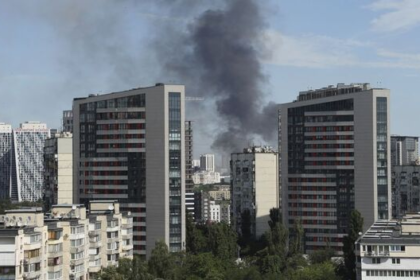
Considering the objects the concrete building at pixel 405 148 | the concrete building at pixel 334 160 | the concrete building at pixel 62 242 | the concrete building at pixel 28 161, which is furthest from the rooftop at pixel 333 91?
the concrete building at pixel 28 161

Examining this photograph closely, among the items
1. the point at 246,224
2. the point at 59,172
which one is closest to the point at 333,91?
the point at 246,224

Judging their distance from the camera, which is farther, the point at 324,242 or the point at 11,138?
the point at 11,138

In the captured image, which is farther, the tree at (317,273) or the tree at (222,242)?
the tree at (222,242)

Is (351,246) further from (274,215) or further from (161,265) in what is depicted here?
(274,215)

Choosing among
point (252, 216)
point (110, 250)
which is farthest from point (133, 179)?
point (252, 216)

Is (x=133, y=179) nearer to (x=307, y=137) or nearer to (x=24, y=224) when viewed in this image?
(x=307, y=137)

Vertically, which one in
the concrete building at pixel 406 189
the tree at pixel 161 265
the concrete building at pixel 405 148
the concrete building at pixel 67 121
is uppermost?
the concrete building at pixel 67 121

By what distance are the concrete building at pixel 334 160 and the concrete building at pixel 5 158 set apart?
93.9 m

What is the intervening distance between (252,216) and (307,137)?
1159cm

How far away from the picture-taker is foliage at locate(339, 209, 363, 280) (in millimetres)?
47344

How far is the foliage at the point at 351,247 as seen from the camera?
155 feet

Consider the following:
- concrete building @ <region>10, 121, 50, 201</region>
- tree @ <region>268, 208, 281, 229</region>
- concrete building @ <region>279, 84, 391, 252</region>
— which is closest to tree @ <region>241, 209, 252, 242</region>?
tree @ <region>268, 208, 281, 229</region>

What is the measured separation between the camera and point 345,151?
69.1 m

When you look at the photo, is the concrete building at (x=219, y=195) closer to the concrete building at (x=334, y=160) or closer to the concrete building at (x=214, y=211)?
the concrete building at (x=214, y=211)
